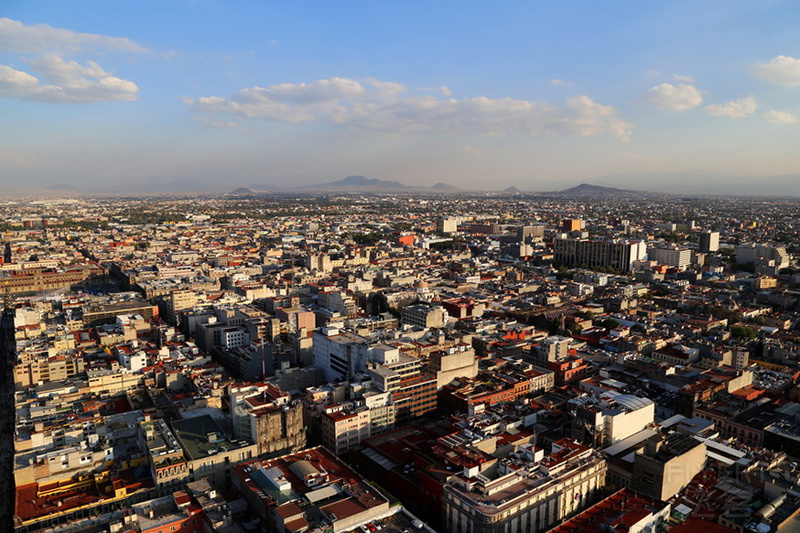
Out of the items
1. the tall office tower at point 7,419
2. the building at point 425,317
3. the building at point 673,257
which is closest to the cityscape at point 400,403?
the building at point 425,317

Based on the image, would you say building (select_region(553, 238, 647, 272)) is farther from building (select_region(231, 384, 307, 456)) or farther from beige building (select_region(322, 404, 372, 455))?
building (select_region(231, 384, 307, 456))

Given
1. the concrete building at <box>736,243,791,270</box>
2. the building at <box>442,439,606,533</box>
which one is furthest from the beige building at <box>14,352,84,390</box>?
the concrete building at <box>736,243,791,270</box>

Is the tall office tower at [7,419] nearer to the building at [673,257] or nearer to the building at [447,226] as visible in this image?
the building at [673,257]

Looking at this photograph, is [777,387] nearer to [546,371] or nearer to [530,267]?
[546,371]

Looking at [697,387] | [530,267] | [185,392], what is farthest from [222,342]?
[530,267]

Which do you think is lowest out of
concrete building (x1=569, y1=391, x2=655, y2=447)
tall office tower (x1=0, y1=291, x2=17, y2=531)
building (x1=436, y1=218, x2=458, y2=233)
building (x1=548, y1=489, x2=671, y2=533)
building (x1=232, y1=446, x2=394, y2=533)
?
tall office tower (x1=0, y1=291, x2=17, y2=531)

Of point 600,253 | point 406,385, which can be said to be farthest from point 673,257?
point 406,385

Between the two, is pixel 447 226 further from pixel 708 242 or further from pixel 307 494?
pixel 307 494
